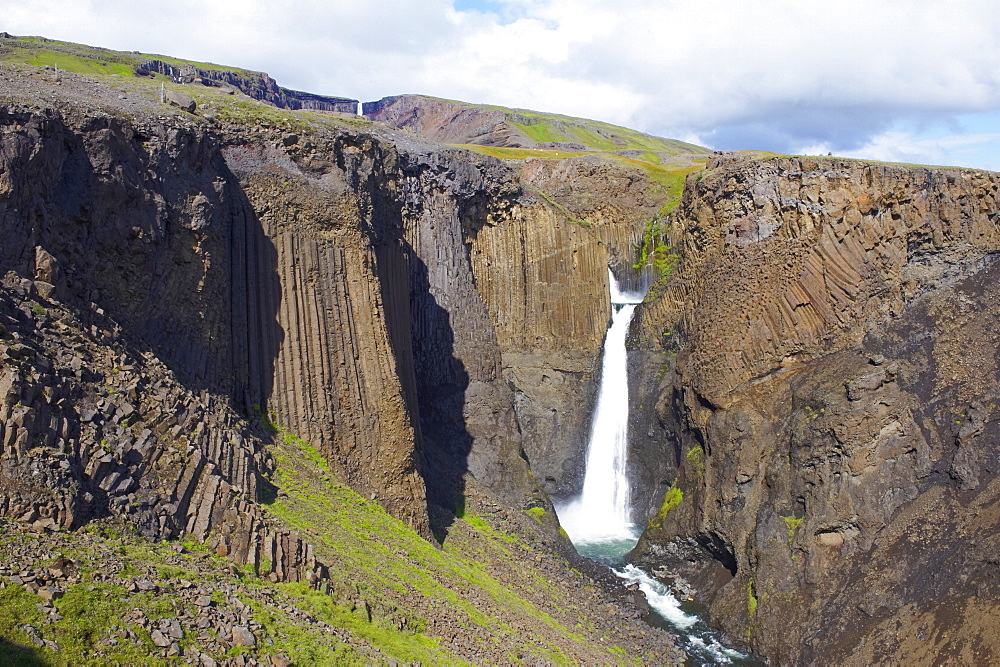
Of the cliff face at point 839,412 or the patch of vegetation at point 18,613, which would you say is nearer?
the patch of vegetation at point 18,613

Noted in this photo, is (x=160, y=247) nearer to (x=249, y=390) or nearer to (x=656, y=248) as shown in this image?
(x=249, y=390)

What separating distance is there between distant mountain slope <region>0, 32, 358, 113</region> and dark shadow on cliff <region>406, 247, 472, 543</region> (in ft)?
125

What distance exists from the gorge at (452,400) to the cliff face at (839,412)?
10 centimetres

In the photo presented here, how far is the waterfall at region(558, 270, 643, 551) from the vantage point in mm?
33031

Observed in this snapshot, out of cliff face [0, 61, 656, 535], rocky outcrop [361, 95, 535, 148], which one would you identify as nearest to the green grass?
cliff face [0, 61, 656, 535]

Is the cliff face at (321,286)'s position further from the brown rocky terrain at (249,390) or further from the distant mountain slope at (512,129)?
the distant mountain slope at (512,129)

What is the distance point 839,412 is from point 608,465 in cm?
1178

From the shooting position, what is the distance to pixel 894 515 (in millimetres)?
22750

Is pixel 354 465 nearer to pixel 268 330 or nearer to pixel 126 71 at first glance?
pixel 268 330

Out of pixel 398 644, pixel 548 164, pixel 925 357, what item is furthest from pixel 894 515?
pixel 548 164

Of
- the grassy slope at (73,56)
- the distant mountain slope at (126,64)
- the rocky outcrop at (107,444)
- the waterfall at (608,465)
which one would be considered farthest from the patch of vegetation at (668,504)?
the grassy slope at (73,56)

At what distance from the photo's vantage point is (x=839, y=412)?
81.0ft

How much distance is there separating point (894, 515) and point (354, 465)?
15.6 metres

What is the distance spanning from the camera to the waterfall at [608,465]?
108 ft
